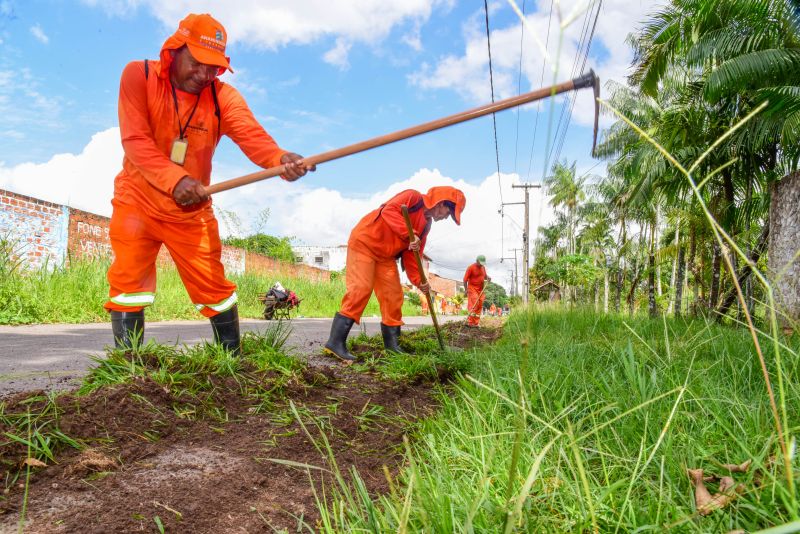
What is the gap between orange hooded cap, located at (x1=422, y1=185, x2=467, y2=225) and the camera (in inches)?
200

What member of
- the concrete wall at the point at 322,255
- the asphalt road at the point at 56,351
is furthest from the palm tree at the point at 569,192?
the asphalt road at the point at 56,351

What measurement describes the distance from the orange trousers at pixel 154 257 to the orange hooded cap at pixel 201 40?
3.21 feet

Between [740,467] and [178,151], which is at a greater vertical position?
[178,151]

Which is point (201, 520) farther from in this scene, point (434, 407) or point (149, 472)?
point (434, 407)

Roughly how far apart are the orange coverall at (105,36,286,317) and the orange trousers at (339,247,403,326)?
5.05ft

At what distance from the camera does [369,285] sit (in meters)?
5.20

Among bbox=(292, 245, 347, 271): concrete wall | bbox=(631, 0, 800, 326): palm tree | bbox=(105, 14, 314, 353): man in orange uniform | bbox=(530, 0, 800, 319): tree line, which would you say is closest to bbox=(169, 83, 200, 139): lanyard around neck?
bbox=(105, 14, 314, 353): man in orange uniform

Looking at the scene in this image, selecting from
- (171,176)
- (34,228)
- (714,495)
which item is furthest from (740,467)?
(34,228)

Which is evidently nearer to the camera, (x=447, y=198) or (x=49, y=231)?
(x=447, y=198)

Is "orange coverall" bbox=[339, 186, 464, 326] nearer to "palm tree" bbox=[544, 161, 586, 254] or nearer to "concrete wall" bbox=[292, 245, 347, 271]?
"palm tree" bbox=[544, 161, 586, 254]

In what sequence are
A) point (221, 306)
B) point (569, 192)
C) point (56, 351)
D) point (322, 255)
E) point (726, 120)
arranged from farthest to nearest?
point (322, 255) < point (569, 192) < point (726, 120) < point (56, 351) < point (221, 306)

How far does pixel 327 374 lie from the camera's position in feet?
12.0

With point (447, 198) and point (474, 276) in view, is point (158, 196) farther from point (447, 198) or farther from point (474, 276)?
point (474, 276)

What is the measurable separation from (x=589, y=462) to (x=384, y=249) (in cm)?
369
